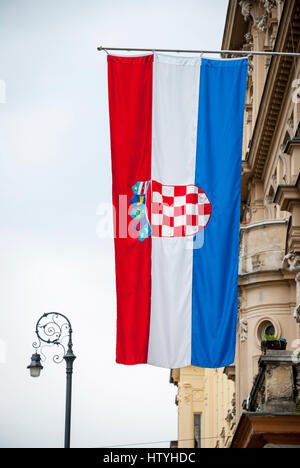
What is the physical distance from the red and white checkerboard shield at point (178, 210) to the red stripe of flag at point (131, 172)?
1.00 ft

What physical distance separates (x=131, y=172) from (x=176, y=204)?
0.91 m

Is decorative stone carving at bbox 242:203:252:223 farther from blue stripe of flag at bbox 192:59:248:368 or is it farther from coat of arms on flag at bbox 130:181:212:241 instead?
coat of arms on flag at bbox 130:181:212:241

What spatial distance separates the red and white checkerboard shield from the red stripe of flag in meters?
0.30

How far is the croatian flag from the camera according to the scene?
1950cm

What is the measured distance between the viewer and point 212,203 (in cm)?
1981

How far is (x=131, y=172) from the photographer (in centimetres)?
2025

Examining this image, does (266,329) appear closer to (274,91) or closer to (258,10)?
(274,91)

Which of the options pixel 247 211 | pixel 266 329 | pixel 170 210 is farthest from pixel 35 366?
pixel 247 211

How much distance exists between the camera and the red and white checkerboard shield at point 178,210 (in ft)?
65.0

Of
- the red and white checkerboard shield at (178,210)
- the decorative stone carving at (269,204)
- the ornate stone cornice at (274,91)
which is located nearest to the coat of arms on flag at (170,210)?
the red and white checkerboard shield at (178,210)

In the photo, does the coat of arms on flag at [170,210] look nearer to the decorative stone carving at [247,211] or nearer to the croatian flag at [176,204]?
the croatian flag at [176,204]

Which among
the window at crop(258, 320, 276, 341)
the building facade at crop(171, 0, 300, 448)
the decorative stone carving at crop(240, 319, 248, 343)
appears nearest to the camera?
the building facade at crop(171, 0, 300, 448)

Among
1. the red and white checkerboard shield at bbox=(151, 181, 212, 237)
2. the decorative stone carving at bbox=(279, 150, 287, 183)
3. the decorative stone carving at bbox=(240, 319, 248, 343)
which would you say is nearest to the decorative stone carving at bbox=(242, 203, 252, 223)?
the decorative stone carving at bbox=(279, 150, 287, 183)

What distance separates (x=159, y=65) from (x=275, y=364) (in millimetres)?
7112
